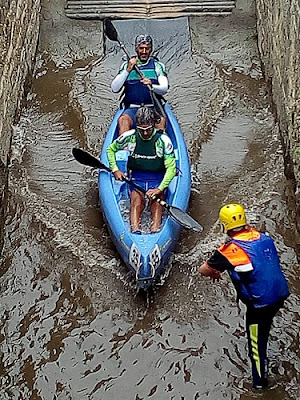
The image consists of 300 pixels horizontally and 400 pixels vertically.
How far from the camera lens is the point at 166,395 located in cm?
507

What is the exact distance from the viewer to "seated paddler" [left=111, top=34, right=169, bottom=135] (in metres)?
7.32

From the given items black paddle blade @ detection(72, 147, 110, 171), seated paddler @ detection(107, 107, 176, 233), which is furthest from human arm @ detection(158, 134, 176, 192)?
black paddle blade @ detection(72, 147, 110, 171)

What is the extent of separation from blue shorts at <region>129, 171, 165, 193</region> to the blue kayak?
14 cm

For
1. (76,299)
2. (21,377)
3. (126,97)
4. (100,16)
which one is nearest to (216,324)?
(76,299)

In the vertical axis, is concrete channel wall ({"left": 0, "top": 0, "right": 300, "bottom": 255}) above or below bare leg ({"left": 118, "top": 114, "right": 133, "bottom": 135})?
above

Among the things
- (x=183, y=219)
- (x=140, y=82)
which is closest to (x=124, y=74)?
(x=140, y=82)

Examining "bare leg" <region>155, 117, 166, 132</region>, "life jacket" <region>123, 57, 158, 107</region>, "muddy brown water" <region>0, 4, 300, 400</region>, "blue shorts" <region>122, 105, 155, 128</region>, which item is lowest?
"muddy brown water" <region>0, 4, 300, 400</region>

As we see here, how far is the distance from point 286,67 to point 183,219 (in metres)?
2.56

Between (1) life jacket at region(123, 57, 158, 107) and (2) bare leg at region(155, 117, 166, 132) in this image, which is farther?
(1) life jacket at region(123, 57, 158, 107)

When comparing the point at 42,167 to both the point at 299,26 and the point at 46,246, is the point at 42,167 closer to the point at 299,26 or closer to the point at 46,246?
the point at 46,246

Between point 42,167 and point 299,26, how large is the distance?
317 centimetres

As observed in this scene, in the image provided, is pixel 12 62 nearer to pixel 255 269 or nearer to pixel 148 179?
pixel 148 179

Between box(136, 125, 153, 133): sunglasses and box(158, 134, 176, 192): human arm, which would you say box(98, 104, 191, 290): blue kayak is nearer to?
box(158, 134, 176, 192): human arm

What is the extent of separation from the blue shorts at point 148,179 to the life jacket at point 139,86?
1218 millimetres
